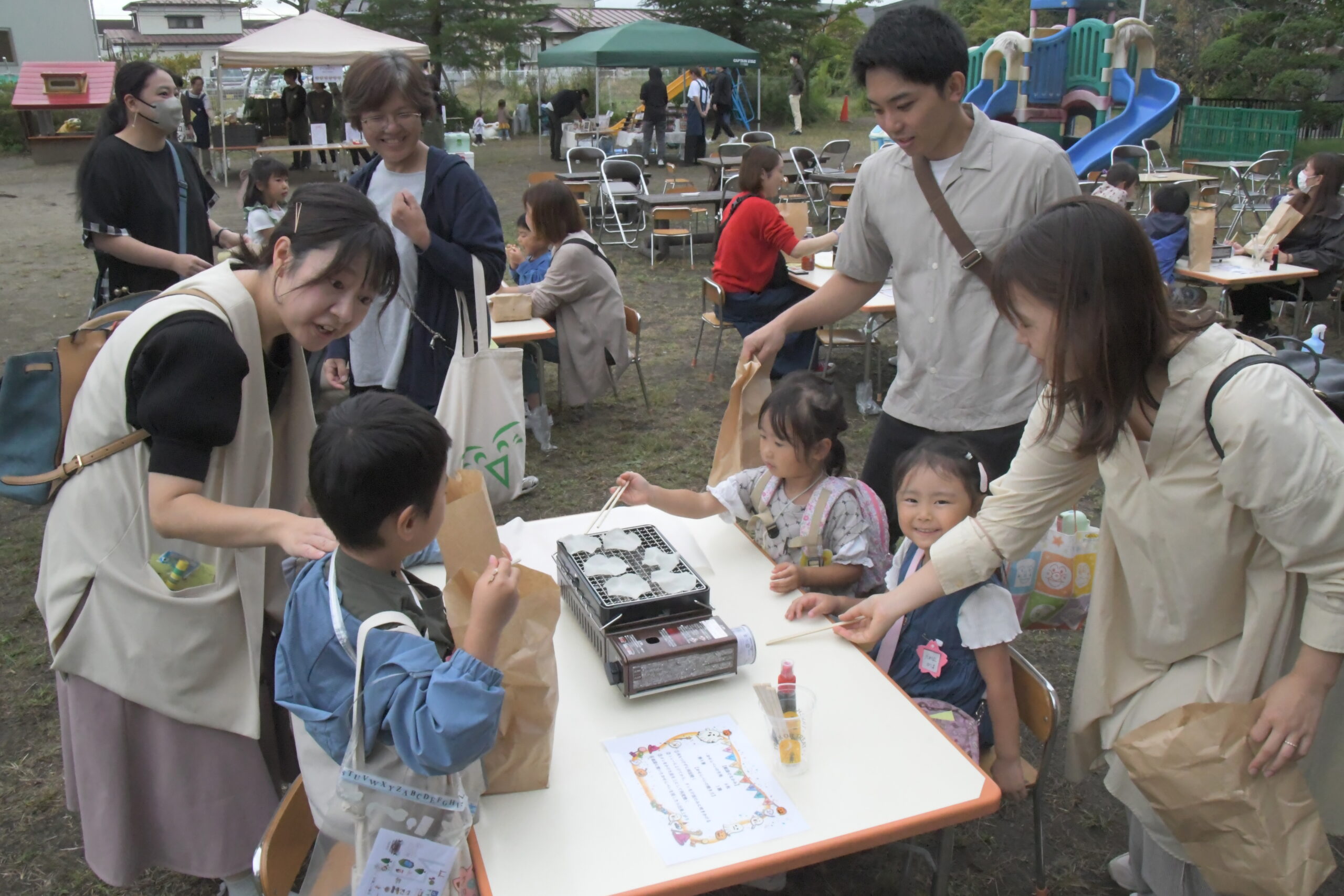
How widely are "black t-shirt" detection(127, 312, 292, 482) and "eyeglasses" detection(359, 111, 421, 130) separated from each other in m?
1.34

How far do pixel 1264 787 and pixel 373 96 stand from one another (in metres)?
2.62

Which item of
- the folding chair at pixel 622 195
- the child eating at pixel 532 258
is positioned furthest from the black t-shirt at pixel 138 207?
the folding chair at pixel 622 195

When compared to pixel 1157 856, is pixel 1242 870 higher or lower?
higher

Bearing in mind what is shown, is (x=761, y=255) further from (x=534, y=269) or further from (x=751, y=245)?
(x=534, y=269)

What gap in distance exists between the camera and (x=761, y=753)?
161 cm

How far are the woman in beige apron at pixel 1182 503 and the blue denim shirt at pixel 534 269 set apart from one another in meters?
4.14

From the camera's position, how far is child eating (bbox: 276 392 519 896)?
1236 millimetres

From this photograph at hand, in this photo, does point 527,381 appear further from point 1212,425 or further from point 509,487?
point 1212,425

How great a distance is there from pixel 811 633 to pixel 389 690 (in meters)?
0.97

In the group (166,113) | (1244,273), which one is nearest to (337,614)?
Answer: (166,113)

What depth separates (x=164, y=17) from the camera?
148ft

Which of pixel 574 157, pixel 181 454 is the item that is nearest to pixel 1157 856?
pixel 181 454

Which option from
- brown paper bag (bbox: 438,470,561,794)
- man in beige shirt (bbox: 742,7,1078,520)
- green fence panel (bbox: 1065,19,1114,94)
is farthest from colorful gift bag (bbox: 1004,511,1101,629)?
green fence panel (bbox: 1065,19,1114,94)

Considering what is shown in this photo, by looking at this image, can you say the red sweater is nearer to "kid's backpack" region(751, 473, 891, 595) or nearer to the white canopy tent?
"kid's backpack" region(751, 473, 891, 595)
